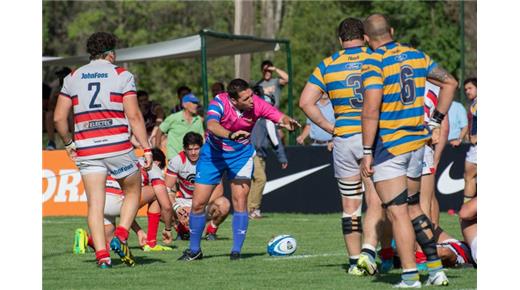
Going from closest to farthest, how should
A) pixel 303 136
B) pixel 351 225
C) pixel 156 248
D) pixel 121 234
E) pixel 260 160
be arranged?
pixel 351 225 → pixel 121 234 → pixel 156 248 → pixel 260 160 → pixel 303 136

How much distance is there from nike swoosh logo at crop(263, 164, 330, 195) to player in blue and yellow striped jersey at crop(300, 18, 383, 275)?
9990 mm

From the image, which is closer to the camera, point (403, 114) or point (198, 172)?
point (403, 114)

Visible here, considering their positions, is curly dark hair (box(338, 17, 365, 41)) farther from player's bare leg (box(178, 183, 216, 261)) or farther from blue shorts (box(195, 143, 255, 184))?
player's bare leg (box(178, 183, 216, 261))

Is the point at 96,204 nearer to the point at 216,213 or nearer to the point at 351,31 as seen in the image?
the point at 351,31

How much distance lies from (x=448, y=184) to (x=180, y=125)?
462 cm

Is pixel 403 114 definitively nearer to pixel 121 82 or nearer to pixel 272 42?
pixel 121 82

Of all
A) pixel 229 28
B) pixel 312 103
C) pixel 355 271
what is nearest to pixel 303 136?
pixel 312 103

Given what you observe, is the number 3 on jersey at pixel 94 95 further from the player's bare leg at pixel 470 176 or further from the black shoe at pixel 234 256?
the player's bare leg at pixel 470 176

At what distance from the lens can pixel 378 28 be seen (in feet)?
31.5

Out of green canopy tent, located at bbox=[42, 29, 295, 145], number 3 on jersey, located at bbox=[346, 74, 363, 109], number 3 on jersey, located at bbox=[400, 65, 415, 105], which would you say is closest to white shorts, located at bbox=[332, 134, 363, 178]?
number 3 on jersey, located at bbox=[346, 74, 363, 109]

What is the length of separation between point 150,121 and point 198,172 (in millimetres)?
9941

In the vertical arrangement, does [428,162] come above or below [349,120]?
below

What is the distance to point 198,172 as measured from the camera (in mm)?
12680
